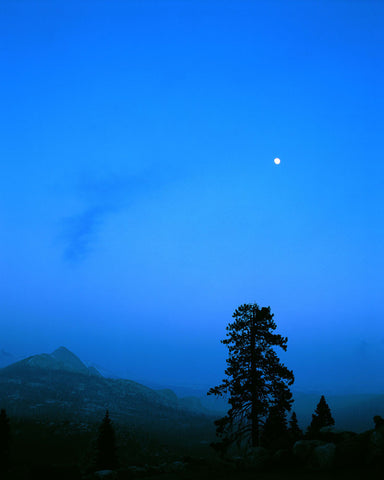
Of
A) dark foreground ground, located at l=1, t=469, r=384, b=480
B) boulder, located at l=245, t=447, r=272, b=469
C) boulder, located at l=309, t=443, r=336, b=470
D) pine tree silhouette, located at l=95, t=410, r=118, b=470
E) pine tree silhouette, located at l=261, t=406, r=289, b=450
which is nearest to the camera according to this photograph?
dark foreground ground, located at l=1, t=469, r=384, b=480

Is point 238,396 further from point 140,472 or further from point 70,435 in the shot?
point 70,435

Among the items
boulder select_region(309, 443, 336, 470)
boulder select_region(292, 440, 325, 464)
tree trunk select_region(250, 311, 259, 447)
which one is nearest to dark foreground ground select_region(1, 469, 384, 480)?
boulder select_region(309, 443, 336, 470)

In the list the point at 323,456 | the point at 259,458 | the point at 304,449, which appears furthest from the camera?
the point at 259,458

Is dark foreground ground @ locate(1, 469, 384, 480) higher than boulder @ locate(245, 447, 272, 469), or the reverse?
boulder @ locate(245, 447, 272, 469)

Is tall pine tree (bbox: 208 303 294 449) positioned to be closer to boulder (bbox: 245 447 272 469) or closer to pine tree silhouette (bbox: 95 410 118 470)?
boulder (bbox: 245 447 272 469)

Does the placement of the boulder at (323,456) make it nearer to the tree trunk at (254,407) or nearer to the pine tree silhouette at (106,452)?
the tree trunk at (254,407)

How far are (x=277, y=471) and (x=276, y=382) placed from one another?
6728 mm

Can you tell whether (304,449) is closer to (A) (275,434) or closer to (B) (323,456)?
(B) (323,456)

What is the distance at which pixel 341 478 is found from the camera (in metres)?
16.2

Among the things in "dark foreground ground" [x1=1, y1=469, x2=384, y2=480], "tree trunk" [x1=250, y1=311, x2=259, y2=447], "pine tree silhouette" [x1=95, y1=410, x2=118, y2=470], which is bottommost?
"pine tree silhouette" [x1=95, y1=410, x2=118, y2=470]

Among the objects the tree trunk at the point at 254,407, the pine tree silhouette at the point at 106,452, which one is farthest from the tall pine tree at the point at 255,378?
the pine tree silhouette at the point at 106,452

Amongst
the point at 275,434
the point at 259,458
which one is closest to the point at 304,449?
the point at 259,458

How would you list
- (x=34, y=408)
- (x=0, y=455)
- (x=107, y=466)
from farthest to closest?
(x=34, y=408), (x=0, y=455), (x=107, y=466)

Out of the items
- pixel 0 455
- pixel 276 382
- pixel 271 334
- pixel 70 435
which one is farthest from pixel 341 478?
pixel 70 435
